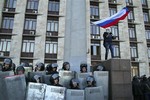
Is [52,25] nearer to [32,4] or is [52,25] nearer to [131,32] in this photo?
[32,4]

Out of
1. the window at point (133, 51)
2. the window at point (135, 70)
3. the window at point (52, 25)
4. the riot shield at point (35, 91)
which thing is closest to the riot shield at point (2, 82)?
the riot shield at point (35, 91)

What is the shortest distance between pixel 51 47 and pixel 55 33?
76.3 inches

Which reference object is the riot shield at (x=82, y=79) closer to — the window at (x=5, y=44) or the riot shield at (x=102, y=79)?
the riot shield at (x=102, y=79)

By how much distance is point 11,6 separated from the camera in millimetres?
23172

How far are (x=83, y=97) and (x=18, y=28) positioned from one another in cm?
1901

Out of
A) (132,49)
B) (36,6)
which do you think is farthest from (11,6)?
(132,49)

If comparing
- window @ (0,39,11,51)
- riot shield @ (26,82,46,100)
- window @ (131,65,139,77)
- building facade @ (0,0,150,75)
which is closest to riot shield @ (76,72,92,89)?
riot shield @ (26,82,46,100)

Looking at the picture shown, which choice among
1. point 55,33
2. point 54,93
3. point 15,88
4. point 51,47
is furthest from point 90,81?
point 55,33

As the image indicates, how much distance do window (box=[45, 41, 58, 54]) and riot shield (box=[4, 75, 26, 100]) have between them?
17.5 m

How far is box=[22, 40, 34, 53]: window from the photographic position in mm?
21925

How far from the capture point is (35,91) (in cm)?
476

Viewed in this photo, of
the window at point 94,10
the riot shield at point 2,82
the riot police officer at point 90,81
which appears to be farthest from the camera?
the window at point 94,10

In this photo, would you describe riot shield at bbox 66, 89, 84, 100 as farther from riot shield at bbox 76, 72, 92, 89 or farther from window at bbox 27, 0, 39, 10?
window at bbox 27, 0, 39, 10

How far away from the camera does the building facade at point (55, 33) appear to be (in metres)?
21.7
